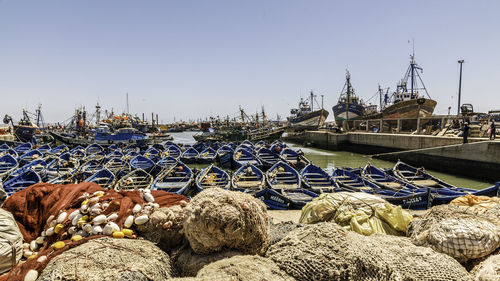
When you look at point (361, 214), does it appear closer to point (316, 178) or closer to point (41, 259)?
point (41, 259)

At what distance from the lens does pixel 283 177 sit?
11.5 meters

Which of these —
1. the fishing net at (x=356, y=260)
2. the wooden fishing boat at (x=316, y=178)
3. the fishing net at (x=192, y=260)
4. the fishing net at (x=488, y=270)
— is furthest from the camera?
the wooden fishing boat at (x=316, y=178)

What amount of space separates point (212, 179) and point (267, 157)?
941 centimetres

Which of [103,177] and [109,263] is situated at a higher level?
[109,263]

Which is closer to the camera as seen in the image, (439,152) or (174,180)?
(174,180)

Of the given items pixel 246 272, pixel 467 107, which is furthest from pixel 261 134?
pixel 246 272

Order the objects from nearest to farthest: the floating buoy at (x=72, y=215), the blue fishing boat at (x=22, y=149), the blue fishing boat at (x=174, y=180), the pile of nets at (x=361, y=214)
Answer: the floating buoy at (x=72, y=215), the pile of nets at (x=361, y=214), the blue fishing boat at (x=174, y=180), the blue fishing boat at (x=22, y=149)

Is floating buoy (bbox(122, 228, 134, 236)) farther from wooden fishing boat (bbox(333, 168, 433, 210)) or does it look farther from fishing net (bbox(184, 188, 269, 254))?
wooden fishing boat (bbox(333, 168, 433, 210))

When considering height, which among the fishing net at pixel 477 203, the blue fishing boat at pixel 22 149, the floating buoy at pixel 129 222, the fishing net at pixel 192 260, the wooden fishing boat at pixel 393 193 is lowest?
the wooden fishing boat at pixel 393 193

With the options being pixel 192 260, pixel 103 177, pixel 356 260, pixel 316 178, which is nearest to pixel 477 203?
pixel 356 260

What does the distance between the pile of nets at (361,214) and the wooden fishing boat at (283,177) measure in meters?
5.58

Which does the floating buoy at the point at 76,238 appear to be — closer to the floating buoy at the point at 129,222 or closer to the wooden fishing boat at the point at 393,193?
the floating buoy at the point at 129,222

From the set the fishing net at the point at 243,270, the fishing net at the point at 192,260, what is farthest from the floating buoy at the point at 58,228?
the fishing net at the point at 243,270

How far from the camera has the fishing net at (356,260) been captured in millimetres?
2219
